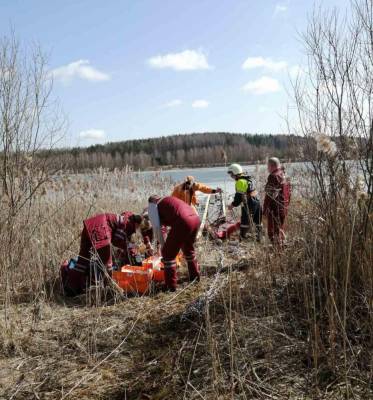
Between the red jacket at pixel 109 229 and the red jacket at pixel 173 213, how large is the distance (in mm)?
413

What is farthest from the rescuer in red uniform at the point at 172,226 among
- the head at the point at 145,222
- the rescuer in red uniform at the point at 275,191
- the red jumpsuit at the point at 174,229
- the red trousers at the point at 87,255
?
the rescuer in red uniform at the point at 275,191

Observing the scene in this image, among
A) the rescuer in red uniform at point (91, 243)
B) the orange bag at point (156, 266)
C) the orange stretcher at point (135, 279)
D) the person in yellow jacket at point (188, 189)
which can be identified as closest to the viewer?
the orange stretcher at point (135, 279)

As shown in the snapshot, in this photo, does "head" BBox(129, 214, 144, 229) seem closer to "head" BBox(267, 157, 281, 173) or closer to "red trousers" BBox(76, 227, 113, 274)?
"red trousers" BBox(76, 227, 113, 274)

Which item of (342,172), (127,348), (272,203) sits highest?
(342,172)

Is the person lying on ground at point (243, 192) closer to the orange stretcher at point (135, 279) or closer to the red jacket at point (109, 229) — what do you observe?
the red jacket at point (109, 229)

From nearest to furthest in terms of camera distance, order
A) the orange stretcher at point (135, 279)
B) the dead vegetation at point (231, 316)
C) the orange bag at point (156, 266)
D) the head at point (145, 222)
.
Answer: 1. the dead vegetation at point (231, 316)
2. the orange stretcher at point (135, 279)
3. the orange bag at point (156, 266)
4. the head at point (145, 222)

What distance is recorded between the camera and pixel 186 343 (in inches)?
138

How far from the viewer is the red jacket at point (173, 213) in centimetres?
503

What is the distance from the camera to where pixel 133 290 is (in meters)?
4.91

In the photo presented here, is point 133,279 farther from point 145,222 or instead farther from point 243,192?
point 243,192

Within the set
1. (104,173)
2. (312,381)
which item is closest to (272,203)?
(312,381)

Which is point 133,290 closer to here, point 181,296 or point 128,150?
point 181,296

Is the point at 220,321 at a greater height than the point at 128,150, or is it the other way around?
the point at 128,150

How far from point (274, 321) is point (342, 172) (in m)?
1.35
